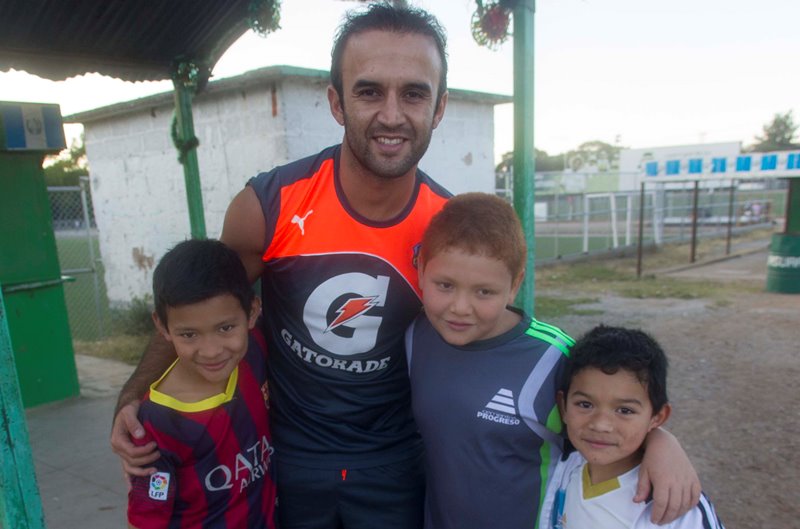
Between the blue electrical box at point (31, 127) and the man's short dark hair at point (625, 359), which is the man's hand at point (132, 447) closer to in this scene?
the man's short dark hair at point (625, 359)

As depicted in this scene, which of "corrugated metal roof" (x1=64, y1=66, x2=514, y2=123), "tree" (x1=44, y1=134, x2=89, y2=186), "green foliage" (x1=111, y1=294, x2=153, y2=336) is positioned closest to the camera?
"corrugated metal roof" (x1=64, y1=66, x2=514, y2=123)

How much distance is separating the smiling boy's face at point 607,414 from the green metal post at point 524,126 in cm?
98

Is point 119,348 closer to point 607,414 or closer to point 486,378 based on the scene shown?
point 486,378

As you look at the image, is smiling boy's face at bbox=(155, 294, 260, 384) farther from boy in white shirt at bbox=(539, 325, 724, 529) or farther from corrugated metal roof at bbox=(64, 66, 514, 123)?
corrugated metal roof at bbox=(64, 66, 514, 123)

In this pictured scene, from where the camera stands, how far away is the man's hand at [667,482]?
4.62 ft

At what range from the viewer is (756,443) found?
3.93 meters

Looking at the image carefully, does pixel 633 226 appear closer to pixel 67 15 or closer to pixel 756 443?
pixel 756 443

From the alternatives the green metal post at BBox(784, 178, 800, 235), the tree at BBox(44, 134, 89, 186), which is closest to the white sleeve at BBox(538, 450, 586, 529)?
the green metal post at BBox(784, 178, 800, 235)

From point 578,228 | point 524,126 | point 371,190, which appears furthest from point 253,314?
point 578,228

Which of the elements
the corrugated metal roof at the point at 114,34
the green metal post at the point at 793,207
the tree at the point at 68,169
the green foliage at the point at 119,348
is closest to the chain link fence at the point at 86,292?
the green foliage at the point at 119,348

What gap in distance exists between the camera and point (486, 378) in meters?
1.62

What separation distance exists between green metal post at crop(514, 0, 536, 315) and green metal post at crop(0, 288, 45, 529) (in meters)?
1.85

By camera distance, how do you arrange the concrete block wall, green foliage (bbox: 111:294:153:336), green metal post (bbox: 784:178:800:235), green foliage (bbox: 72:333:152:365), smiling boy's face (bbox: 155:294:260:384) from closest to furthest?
smiling boy's face (bbox: 155:294:260:384)
green foliage (bbox: 72:333:152:365)
the concrete block wall
green foliage (bbox: 111:294:153:336)
green metal post (bbox: 784:178:800:235)

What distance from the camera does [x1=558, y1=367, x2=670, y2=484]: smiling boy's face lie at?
60.4 inches
